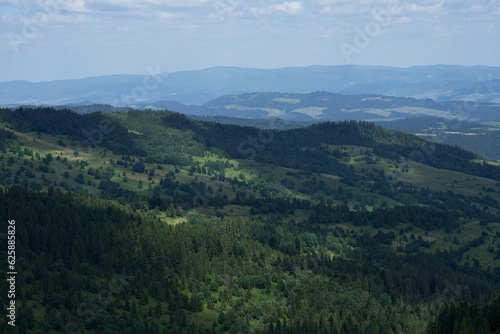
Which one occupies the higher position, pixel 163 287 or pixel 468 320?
pixel 468 320

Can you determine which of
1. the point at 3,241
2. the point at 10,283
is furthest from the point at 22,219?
the point at 10,283

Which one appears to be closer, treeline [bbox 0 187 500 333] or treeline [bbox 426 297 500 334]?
treeline [bbox 426 297 500 334]

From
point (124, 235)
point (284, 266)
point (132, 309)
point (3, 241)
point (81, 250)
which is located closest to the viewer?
point (132, 309)

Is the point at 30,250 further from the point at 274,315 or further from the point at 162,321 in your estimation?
the point at 274,315

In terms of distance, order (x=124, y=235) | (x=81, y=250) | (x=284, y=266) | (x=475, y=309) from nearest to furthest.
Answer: (x=475, y=309) < (x=81, y=250) < (x=124, y=235) < (x=284, y=266)

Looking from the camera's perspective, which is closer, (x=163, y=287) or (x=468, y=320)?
(x=468, y=320)

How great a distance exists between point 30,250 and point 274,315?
70038 millimetres

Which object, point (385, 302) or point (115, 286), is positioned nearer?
point (115, 286)

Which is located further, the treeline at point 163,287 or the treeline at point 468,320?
the treeline at point 163,287

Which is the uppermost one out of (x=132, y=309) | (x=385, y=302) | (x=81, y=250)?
(x=81, y=250)

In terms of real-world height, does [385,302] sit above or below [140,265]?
below

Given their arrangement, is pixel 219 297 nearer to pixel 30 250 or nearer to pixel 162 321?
pixel 162 321

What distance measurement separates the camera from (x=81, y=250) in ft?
544

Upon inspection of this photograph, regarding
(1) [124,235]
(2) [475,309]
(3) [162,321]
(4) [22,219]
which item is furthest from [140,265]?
(2) [475,309]
